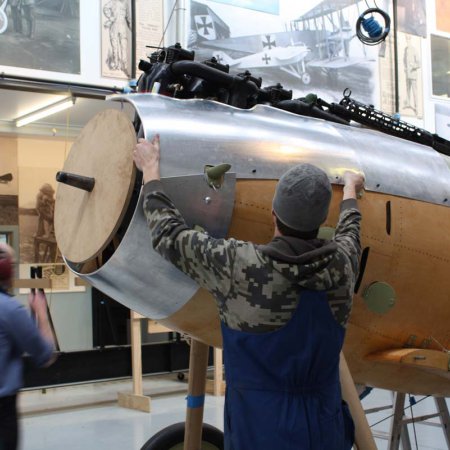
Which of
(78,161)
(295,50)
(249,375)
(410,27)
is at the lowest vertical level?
(249,375)

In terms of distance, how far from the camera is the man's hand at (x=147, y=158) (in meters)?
2.02

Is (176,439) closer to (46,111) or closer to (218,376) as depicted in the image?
(218,376)

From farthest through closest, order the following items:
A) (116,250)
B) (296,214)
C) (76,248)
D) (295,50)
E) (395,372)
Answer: (295,50)
(395,372)
(76,248)
(116,250)
(296,214)

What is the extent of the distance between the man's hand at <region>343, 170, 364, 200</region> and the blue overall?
0.56m

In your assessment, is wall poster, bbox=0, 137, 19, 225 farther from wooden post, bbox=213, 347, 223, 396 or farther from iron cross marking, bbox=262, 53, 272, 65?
iron cross marking, bbox=262, 53, 272, 65

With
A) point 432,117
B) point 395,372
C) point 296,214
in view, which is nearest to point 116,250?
point 296,214

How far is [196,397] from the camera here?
9.57 feet

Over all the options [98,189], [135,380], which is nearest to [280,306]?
[98,189]

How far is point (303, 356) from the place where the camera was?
1.88 meters

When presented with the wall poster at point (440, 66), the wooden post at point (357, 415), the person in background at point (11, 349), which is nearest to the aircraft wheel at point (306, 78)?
the wall poster at point (440, 66)

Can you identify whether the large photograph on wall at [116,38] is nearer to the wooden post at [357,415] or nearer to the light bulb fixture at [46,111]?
the light bulb fixture at [46,111]

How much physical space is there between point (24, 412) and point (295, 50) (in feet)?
16.4

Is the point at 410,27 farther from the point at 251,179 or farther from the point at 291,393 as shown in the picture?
the point at 291,393

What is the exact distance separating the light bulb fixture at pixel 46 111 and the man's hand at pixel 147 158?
169 inches
